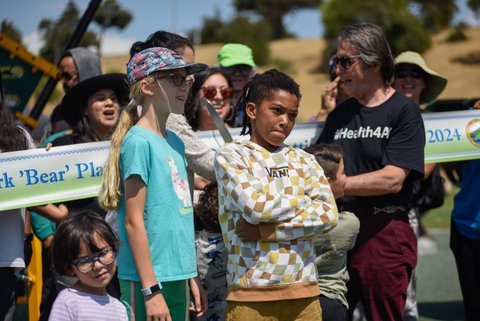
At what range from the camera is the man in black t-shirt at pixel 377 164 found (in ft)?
16.5

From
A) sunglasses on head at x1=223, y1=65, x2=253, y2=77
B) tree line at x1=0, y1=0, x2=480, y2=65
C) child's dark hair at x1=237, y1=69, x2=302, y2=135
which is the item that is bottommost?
child's dark hair at x1=237, y1=69, x2=302, y2=135

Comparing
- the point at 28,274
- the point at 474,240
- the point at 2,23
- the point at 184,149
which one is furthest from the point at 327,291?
the point at 2,23

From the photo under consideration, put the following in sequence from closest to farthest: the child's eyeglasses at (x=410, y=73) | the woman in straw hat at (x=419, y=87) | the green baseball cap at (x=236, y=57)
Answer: the woman in straw hat at (x=419, y=87)
the child's eyeglasses at (x=410, y=73)
the green baseball cap at (x=236, y=57)

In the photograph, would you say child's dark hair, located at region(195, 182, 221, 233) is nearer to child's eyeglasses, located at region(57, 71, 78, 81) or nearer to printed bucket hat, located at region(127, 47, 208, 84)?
printed bucket hat, located at region(127, 47, 208, 84)

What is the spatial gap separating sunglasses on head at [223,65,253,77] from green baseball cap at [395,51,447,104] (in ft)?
3.99

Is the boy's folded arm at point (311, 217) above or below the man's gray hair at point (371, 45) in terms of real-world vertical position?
below

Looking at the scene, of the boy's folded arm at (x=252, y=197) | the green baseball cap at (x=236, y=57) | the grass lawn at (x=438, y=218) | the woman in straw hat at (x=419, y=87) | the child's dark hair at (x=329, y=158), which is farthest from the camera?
the grass lawn at (x=438, y=218)

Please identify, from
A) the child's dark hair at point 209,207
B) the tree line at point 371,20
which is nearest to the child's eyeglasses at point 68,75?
the child's dark hair at point 209,207

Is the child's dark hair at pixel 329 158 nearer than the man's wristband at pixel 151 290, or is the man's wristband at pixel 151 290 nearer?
the man's wristband at pixel 151 290

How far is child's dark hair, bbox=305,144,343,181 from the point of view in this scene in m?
4.76

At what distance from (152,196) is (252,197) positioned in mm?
493

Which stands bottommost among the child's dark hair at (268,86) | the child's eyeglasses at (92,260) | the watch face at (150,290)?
the watch face at (150,290)

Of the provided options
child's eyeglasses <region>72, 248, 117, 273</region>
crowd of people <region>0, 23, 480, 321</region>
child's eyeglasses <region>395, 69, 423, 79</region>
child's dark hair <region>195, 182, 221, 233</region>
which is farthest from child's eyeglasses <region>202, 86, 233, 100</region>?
child's eyeglasses <region>72, 248, 117, 273</region>

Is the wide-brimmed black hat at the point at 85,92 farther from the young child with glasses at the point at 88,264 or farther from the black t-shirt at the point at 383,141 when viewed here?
the young child with glasses at the point at 88,264
